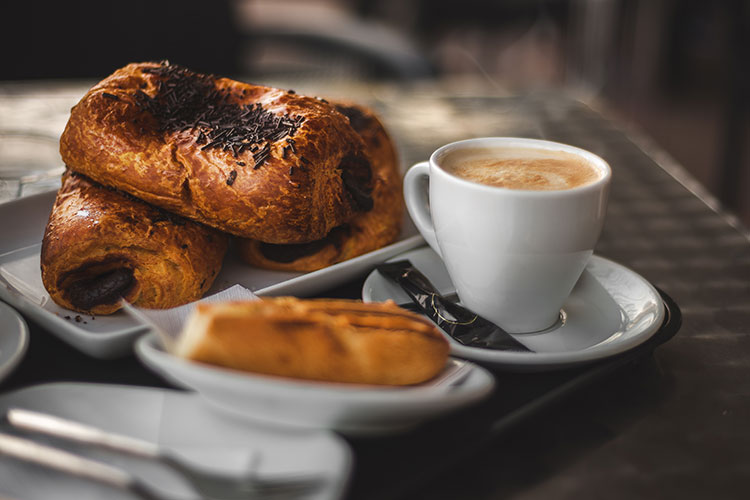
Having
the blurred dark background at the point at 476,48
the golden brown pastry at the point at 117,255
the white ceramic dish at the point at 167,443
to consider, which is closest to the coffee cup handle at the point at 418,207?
the golden brown pastry at the point at 117,255

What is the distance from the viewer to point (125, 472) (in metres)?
0.53

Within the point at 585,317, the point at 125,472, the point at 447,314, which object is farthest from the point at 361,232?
the point at 125,472

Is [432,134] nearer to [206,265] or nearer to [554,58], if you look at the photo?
[206,265]

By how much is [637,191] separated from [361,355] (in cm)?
100

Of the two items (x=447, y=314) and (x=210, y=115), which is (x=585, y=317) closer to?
(x=447, y=314)

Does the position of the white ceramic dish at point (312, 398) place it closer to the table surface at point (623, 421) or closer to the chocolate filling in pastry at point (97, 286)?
the table surface at point (623, 421)

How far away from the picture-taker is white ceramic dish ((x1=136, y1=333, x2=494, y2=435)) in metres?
0.54

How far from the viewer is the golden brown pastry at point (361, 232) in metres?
Result: 0.96

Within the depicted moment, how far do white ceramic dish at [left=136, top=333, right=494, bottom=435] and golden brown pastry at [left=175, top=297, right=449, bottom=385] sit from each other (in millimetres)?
10

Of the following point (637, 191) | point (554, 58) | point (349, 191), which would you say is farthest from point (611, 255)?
point (554, 58)

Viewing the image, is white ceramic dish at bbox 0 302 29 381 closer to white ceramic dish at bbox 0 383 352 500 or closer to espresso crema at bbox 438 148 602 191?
white ceramic dish at bbox 0 383 352 500

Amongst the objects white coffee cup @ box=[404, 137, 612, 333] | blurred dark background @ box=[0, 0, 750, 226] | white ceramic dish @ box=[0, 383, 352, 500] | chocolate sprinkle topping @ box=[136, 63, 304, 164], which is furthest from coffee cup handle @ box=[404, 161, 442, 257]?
blurred dark background @ box=[0, 0, 750, 226]

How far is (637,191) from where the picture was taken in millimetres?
1408

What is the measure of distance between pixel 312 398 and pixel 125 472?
0.15 m
